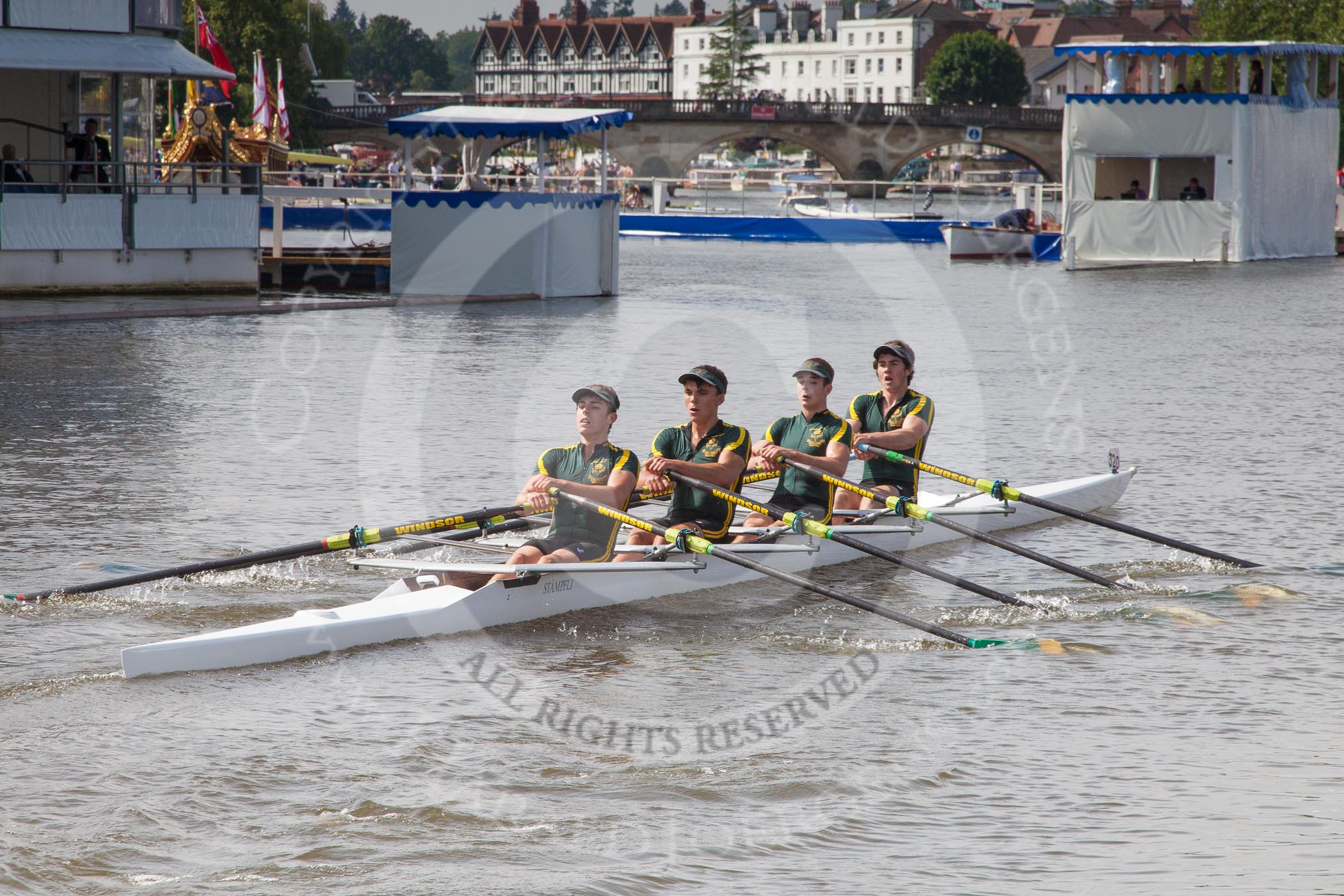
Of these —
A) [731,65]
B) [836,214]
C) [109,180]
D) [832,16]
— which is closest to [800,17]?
[832,16]

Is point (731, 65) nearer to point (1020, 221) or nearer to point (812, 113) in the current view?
point (812, 113)

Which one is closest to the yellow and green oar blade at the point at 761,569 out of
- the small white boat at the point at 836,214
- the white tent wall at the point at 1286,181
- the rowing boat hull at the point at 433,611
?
the rowing boat hull at the point at 433,611

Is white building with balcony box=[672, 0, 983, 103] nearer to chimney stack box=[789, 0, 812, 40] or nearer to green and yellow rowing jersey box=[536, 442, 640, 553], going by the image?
chimney stack box=[789, 0, 812, 40]

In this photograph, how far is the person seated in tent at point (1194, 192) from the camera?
42.1 meters

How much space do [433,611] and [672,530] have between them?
1.53 m

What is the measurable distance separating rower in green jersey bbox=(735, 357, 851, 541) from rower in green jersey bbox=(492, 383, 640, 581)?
4.49 feet

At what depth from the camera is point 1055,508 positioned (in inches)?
460

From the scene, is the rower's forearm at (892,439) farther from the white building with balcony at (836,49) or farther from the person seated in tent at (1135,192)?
the white building with balcony at (836,49)

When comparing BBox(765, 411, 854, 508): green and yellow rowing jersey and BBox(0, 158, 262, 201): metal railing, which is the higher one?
BBox(0, 158, 262, 201): metal railing

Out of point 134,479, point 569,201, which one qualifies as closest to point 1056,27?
point 569,201

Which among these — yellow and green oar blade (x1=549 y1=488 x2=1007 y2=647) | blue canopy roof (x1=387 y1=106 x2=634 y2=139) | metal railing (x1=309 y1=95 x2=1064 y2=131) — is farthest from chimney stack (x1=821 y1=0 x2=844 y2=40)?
yellow and green oar blade (x1=549 y1=488 x2=1007 y2=647)

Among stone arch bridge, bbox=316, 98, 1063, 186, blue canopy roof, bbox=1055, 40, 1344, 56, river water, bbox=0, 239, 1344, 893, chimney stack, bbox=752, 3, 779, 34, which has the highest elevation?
chimney stack, bbox=752, 3, 779, 34

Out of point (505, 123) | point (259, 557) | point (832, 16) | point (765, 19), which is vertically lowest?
point (259, 557)

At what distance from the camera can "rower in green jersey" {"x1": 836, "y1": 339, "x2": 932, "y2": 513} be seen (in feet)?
38.5
